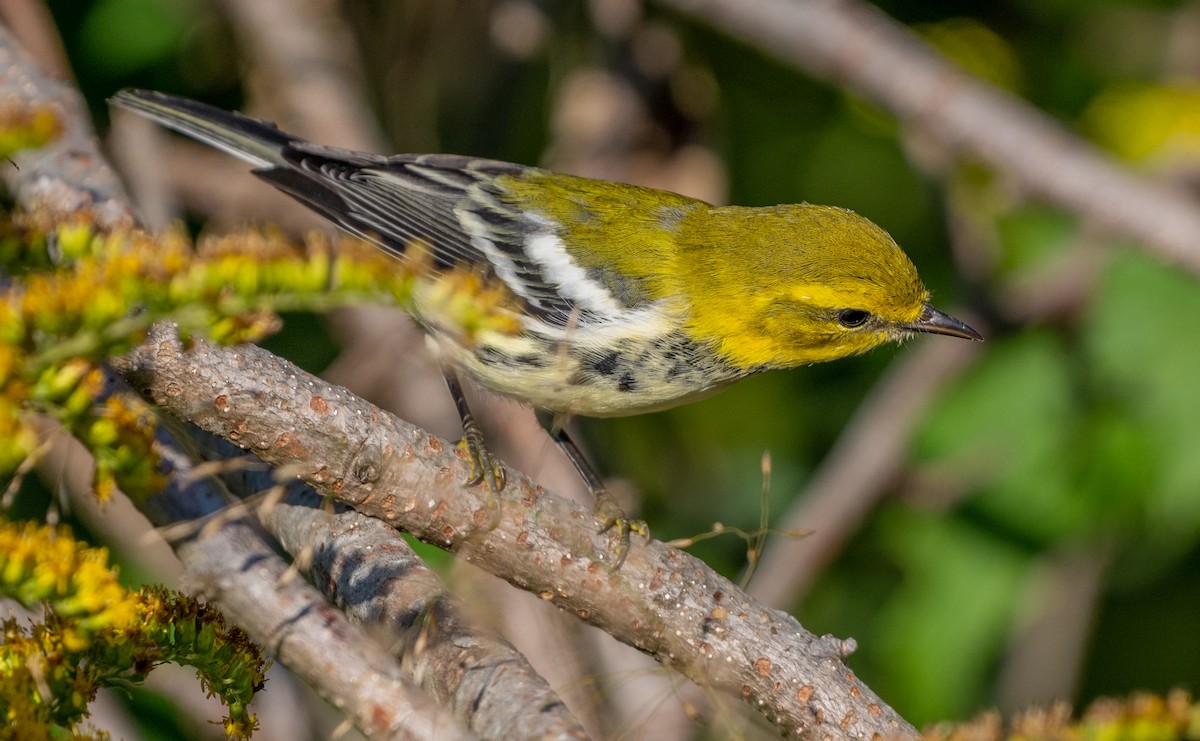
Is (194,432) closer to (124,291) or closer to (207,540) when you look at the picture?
(207,540)

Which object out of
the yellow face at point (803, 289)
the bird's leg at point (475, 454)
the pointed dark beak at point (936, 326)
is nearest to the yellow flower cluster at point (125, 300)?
the bird's leg at point (475, 454)

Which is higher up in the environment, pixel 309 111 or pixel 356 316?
pixel 309 111

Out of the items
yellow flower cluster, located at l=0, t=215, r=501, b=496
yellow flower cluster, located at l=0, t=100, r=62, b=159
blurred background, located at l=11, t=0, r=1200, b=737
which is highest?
yellow flower cluster, located at l=0, t=100, r=62, b=159

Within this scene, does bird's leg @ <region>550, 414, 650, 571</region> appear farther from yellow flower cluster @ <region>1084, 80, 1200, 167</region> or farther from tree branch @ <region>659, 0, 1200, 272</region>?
yellow flower cluster @ <region>1084, 80, 1200, 167</region>

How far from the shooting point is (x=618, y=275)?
126 inches

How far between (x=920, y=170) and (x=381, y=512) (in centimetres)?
303

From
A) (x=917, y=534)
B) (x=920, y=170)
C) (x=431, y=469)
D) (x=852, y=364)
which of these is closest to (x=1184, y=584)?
(x=917, y=534)

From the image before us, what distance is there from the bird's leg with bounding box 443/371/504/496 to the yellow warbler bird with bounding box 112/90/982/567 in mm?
22

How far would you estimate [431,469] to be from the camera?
1.95m

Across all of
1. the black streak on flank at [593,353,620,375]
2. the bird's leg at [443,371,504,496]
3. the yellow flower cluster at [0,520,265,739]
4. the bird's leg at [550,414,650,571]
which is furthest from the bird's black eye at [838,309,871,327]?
the yellow flower cluster at [0,520,265,739]

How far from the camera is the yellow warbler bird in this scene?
2.97 metres

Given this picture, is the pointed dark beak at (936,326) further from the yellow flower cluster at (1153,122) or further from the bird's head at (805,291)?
the yellow flower cluster at (1153,122)

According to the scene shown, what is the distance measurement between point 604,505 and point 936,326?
1.02 metres

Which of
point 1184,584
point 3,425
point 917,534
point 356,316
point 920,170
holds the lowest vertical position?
point 1184,584
